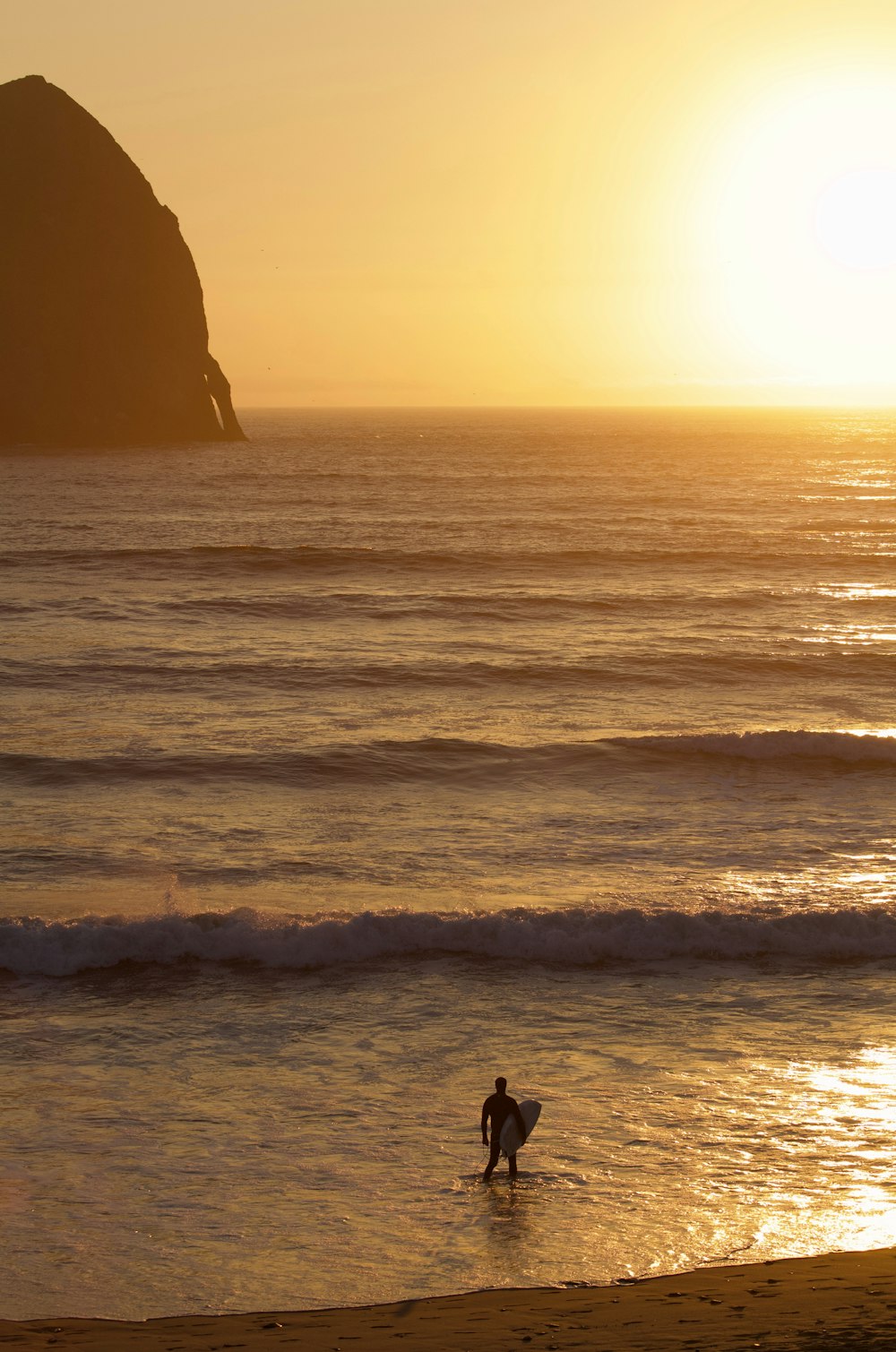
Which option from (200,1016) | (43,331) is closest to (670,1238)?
(200,1016)

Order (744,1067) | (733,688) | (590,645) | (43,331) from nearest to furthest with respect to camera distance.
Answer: (744,1067) < (733,688) < (590,645) < (43,331)

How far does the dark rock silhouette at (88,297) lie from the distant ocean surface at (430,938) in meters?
107

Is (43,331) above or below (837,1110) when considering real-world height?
above

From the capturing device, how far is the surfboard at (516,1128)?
904cm

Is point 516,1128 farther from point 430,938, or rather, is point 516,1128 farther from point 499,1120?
point 430,938

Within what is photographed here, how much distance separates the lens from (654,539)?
2218 inches

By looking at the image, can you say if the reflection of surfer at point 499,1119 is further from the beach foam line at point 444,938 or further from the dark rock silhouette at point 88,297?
the dark rock silhouette at point 88,297

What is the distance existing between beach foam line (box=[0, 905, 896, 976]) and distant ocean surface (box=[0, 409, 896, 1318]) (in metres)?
0.05

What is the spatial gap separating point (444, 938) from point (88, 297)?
14245cm

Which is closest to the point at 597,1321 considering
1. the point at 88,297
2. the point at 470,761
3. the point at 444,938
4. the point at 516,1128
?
the point at 516,1128

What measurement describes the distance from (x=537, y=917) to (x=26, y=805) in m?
9.44

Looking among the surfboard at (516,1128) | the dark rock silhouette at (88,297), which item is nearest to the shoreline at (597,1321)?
the surfboard at (516,1128)

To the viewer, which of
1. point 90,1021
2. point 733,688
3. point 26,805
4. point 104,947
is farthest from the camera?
point 733,688

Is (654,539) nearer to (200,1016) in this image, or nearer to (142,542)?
(142,542)
